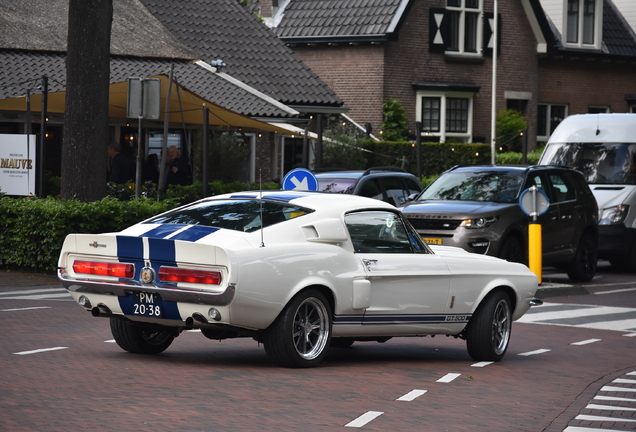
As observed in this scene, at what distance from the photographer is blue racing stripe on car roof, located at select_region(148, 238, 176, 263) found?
8922 mm

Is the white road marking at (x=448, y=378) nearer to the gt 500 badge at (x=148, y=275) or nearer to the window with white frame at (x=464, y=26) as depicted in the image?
the gt 500 badge at (x=148, y=275)

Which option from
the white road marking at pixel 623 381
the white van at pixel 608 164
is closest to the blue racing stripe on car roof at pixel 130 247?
the white road marking at pixel 623 381

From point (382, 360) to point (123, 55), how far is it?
67.1 ft

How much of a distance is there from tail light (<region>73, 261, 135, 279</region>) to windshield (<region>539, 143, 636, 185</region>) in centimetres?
1481

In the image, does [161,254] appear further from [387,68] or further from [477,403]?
[387,68]

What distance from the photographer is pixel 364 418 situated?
7.61 meters

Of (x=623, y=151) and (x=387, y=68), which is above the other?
(x=387, y=68)

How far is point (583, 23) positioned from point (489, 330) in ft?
116

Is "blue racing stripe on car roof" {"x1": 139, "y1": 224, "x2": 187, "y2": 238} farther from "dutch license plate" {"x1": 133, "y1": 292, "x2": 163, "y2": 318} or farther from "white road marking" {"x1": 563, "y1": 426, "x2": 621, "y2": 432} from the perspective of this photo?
"white road marking" {"x1": 563, "y1": 426, "x2": 621, "y2": 432}

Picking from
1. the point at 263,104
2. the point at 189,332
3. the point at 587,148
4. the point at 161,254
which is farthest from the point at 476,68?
the point at 161,254

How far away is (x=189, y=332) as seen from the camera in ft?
40.0

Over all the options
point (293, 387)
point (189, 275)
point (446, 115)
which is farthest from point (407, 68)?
point (293, 387)

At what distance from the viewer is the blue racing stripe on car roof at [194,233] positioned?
29.9ft

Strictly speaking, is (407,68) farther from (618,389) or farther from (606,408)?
(606,408)
